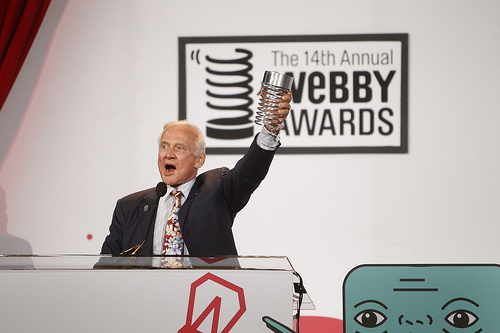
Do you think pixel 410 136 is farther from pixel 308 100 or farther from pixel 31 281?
pixel 31 281

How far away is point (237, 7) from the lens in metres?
3.24

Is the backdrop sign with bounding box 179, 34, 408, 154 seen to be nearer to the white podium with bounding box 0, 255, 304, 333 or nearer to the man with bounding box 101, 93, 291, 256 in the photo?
the man with bounding box 101, 93, 291, 256

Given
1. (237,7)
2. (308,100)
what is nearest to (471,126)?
(308,100)

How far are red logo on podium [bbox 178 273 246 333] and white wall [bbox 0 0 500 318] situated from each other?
212 cm

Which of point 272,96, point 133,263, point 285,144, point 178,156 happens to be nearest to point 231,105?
point 285,144

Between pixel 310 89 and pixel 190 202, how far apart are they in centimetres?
143

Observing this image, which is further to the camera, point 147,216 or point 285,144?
point 285,144

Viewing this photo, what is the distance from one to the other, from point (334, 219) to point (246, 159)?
1.43 meters

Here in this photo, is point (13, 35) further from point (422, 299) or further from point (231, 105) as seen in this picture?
point (422, 299)

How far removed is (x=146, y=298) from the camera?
1153 mm

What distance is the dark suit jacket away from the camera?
1.96 meters

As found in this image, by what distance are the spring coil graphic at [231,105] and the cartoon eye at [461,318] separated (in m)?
1.87

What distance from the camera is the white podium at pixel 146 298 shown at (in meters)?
1.14

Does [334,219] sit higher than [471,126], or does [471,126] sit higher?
[471,126]
